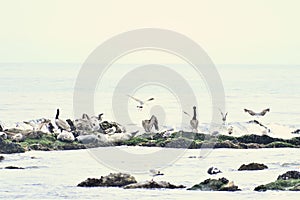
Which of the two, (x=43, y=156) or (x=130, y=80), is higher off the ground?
(x=130, y=80)

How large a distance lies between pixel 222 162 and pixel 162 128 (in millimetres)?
789

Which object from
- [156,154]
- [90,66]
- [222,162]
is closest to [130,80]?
[90,66]

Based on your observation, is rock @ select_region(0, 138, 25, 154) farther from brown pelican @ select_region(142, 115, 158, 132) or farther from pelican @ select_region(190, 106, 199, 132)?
pelican @ select_region(190, 106, 199, 132)

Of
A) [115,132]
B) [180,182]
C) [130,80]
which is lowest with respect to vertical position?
[180,182]

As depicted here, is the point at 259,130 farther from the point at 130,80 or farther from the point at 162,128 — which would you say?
the point at 130,80

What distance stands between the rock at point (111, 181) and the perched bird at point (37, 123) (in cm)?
114

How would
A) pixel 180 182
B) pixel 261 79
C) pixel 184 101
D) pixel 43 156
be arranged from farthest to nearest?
pixel 261 79 → pixel 184 101 → pixel 43 156 → pixel 180 182

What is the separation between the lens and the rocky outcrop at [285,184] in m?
6.15

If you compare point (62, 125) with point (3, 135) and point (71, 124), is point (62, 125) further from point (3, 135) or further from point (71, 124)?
point (3, 135)

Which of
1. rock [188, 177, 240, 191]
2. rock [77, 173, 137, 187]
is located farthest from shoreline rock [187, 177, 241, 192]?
rock [77, 173, 137, 187]

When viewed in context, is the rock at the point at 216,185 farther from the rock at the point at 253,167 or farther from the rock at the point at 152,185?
the rock at the point at 253,167

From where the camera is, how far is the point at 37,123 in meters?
7.20

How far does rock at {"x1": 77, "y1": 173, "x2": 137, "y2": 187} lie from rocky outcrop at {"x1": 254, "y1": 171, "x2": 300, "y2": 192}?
1.20 meters

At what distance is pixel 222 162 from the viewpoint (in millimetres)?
6609
